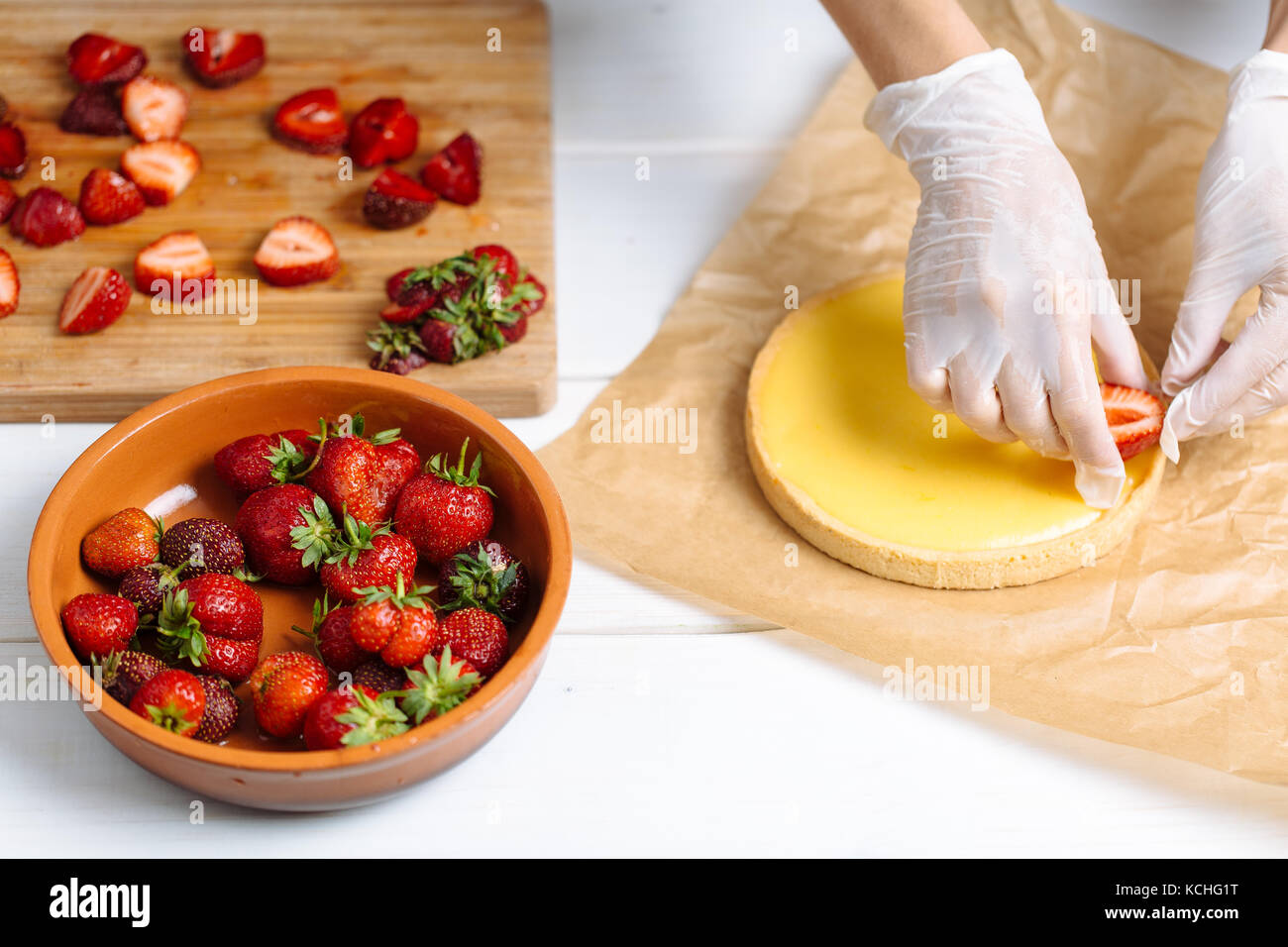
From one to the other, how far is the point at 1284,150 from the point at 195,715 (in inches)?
68.2

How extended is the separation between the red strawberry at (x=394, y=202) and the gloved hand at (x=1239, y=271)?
1274mm

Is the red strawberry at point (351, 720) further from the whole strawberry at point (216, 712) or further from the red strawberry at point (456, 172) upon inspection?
the red strawberry at point (456, 172)

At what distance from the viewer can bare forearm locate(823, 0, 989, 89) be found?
1.93 meters

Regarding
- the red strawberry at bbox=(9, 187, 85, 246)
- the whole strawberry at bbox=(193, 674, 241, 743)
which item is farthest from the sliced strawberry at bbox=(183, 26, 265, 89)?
the whole strawberry at bbox=(193, 674, 241, 743)

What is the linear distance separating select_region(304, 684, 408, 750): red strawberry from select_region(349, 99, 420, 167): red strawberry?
1204 mm

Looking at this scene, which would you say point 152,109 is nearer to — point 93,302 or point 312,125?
point 312,125

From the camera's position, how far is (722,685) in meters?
1.77

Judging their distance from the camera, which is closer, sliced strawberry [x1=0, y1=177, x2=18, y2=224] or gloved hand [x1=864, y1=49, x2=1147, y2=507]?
gloved hand [x1=864, y1=49, x2=1147, y2=507]

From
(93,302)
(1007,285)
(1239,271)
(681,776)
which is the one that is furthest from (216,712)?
(1239,271)

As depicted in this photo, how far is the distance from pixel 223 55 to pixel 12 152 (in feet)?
1.42

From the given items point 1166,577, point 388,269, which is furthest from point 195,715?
point 1166,577

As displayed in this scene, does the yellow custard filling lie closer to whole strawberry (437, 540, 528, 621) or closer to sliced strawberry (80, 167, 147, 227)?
whole strawberry (437, 540, 528, 621)

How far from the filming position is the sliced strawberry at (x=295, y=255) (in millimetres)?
2139

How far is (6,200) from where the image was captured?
2.21 meters
